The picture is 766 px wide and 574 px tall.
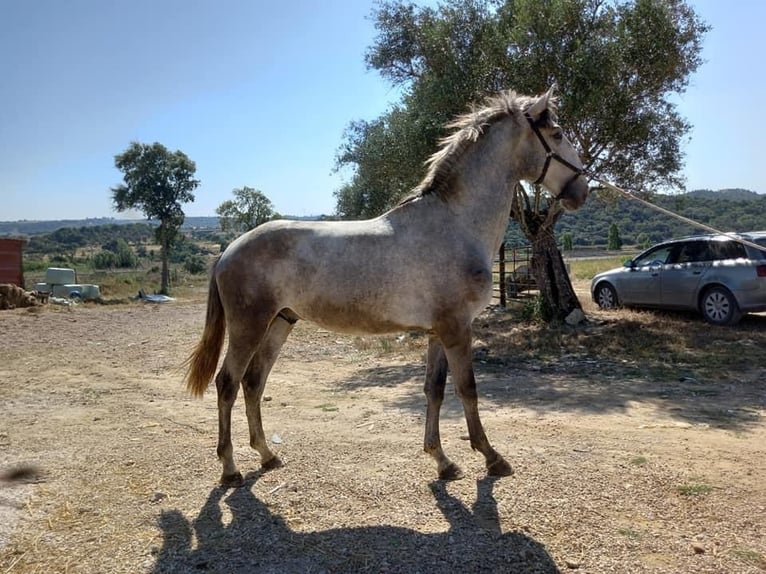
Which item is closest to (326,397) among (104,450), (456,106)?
(104,450)

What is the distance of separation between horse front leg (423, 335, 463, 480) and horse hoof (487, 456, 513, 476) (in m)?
0.22

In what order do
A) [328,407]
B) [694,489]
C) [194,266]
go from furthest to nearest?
[194,266] < [328,407] < [694,489]

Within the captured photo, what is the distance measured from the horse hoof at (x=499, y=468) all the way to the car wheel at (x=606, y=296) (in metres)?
11.2

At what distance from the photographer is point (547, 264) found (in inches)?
528

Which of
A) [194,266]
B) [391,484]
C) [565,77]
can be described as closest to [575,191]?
[391,484]

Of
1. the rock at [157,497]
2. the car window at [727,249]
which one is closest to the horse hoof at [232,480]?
the rock at [157,497]

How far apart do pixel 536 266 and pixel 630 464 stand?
9543 mm

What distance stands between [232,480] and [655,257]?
12.0 meters

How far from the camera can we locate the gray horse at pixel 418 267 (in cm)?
413

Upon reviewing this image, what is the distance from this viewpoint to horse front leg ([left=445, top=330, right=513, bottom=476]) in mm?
4188

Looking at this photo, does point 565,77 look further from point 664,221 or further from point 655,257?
point 664,221

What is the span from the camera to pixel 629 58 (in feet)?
36.7

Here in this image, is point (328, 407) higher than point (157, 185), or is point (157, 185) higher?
point (157, 185)

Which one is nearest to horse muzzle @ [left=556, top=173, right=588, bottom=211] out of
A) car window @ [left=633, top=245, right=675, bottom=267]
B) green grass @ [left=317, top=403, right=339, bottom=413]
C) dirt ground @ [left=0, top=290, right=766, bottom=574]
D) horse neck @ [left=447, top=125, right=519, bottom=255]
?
horse neck @ [left=447, top=125, right=519, bottom=255]
